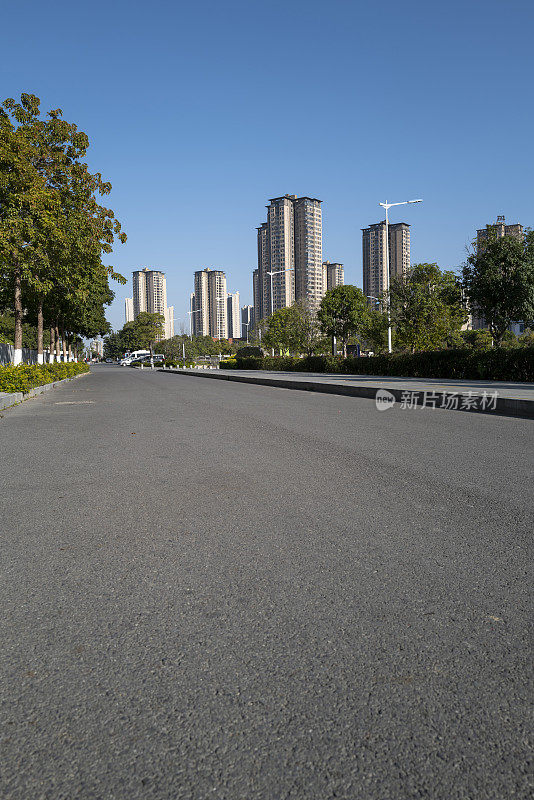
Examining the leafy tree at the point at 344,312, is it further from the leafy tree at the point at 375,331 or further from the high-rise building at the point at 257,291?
the high-rise building at the point at 257,291

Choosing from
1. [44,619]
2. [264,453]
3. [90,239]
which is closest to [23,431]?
[264,453]

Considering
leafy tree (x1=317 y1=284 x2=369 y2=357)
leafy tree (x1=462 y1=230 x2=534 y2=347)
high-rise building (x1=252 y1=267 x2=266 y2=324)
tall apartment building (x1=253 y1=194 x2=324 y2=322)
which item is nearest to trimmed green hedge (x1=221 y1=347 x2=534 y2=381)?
leafy tree (x1=462 y1=230 x2=534 y2=347)

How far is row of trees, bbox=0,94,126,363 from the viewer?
22.2 meters

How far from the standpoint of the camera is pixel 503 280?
29109 mm

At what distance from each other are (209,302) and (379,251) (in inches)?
3129

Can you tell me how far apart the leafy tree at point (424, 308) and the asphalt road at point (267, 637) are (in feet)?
96.0

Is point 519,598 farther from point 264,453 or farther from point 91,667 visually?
point 264,453

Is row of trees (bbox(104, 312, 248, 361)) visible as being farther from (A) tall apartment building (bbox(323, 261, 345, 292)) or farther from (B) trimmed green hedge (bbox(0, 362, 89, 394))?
(B) trimmed green hedge (bbox(0, 362, 89, 394))

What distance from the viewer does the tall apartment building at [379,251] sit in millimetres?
88250

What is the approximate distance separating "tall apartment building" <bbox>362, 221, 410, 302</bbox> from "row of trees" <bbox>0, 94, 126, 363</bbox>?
59.5m

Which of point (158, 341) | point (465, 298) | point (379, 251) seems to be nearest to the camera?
point (465, 298)

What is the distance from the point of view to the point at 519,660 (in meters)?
Answer: 2.39

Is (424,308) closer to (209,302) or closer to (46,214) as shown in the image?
(46,214)

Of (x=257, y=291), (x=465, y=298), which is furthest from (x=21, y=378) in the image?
(x=257, y=291)
